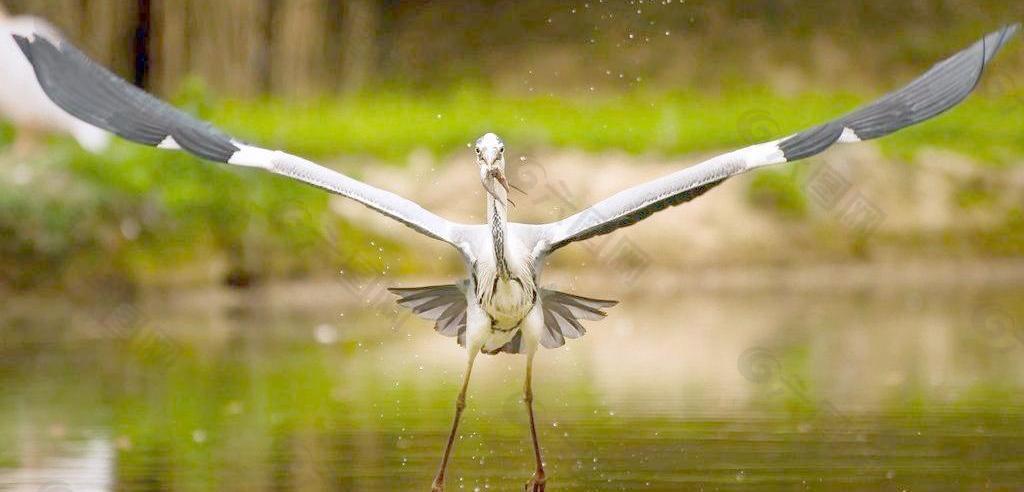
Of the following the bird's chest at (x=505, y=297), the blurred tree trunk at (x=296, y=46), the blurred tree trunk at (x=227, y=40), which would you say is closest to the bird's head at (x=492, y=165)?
the bird's chest at (x=505, y=297)

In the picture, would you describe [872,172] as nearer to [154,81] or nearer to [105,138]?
[105,138]

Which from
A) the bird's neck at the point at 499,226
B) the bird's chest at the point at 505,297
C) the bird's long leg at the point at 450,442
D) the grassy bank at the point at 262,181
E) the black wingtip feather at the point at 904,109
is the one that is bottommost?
the bird's long leg at the point at 450,442

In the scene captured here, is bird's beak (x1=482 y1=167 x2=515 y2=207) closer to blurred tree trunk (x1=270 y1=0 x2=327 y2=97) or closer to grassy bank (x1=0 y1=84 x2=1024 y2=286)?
grassy bank (x1=0 y1=84 x2=1024 y2=286)

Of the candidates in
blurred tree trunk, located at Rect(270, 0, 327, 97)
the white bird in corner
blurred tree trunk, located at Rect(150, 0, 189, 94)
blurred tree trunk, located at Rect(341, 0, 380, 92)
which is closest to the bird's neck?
the white bird in corner

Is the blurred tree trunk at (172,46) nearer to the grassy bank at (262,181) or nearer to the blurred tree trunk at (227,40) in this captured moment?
the blurred tree trunk at (227,40)

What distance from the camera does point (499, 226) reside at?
703 cm

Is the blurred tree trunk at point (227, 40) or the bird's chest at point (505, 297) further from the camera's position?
the blurred tree trunk at point (227, 40)

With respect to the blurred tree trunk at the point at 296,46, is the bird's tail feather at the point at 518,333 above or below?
below

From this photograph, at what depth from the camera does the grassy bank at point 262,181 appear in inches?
512

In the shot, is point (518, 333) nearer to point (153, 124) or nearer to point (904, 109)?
point (153, 124)

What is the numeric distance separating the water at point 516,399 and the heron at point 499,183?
1.72ft

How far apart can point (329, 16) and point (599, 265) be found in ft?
21.3

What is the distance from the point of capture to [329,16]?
66.6ft

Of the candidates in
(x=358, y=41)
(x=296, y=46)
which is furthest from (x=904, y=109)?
(x=358, y=41)
